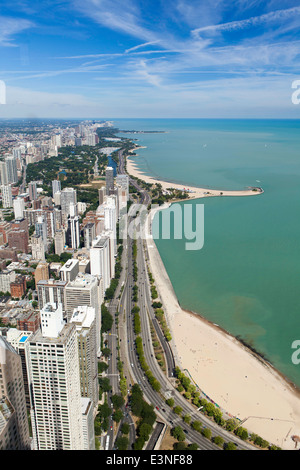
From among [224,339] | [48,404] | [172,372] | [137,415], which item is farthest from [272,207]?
[48,404]

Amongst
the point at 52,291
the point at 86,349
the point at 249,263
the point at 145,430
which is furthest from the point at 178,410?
the point at 249,263

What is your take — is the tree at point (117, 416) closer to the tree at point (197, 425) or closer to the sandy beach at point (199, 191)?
the tree at point (197, 425)

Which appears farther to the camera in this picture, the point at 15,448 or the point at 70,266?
the point at 70,266

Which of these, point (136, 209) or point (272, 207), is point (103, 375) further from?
point (272, 207)

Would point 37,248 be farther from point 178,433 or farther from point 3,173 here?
point 3,173

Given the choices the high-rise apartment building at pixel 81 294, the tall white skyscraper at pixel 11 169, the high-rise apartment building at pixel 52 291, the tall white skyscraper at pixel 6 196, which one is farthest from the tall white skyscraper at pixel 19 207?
the high-rise apartment building at pixel 81 294

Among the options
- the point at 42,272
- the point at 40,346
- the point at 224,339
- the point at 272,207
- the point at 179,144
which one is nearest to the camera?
the point at 40,346

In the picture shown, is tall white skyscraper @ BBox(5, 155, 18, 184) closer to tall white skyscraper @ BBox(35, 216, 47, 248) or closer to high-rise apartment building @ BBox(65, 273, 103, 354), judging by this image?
tall white skyscraper @ BBox(35, 216, 47, 248)
